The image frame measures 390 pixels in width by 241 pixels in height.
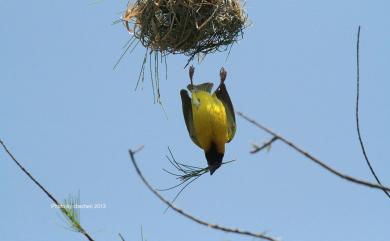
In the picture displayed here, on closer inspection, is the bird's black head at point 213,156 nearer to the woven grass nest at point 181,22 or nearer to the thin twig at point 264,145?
the woven grass nest at point 181,22

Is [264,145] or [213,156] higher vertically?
[264,145]

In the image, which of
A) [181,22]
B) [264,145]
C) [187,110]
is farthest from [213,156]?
[264,145]

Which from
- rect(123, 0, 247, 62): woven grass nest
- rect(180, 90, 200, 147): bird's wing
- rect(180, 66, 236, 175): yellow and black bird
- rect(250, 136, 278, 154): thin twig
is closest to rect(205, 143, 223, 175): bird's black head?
rect(180, 66, 236, 175): yellow and black bird

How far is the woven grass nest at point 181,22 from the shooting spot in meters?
2.64

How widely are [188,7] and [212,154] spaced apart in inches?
37.3

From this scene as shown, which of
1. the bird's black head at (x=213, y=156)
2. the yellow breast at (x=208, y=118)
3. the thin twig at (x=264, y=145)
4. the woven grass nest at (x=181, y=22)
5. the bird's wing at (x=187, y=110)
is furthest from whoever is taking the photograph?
the bird's wing at (x=187, y=110)

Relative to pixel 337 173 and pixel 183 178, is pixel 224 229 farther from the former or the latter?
pixel 183 178

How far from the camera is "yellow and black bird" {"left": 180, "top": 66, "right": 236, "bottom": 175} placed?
10.1 ft

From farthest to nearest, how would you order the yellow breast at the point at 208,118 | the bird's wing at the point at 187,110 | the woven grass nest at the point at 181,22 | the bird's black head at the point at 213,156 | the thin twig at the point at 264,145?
the bird's wing at the point at 187,110
the bird's black head at the point at 213,156
the yellow breast at the point at 208,118
the woven grass nest at the point at 181,22
the thin twig at the point at 264,145

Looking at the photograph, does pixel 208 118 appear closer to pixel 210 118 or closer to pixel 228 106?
pixel 210 118

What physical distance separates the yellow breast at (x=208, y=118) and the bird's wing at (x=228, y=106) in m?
0.08

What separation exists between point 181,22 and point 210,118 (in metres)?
0.63

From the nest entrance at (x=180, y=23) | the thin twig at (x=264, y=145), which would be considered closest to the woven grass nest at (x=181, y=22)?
the nest entrance at (x=180, y=23)

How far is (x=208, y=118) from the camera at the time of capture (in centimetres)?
308
